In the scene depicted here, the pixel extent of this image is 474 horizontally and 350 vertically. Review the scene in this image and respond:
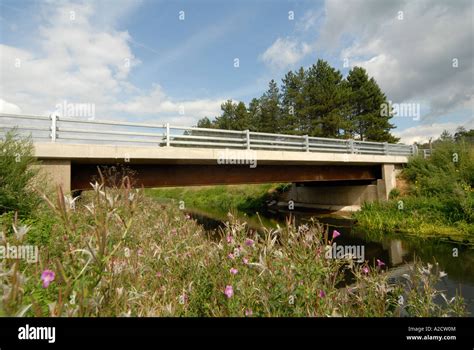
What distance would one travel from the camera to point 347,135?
3347cm

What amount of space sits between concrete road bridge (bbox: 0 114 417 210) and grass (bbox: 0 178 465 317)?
5212 millimetres

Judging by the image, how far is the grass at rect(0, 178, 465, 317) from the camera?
4.24ft

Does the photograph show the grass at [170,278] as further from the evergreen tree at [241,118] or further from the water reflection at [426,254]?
the evergreen tree at [241,118]

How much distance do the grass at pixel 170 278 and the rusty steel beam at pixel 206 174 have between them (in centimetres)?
522

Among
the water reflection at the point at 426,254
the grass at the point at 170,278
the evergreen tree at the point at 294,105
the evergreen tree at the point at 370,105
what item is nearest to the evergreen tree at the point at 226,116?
the evergreen tree at the point at 294,105

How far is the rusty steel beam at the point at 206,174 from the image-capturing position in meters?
9.17

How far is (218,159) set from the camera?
35.0ft

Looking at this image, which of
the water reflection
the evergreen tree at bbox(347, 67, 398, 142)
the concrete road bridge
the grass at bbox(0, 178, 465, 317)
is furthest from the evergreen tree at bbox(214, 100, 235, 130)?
the grass at bbox(0, 178, 465, 317)

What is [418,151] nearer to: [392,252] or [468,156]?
[468,156]

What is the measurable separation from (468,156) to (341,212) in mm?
8030

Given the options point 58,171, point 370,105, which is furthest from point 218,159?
point 370,105

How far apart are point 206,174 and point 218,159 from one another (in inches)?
53.5

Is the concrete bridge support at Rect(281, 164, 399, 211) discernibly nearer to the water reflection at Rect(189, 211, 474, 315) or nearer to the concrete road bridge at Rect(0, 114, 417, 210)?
the concrete road bridge at Rect(0, 114, 417, 210)
